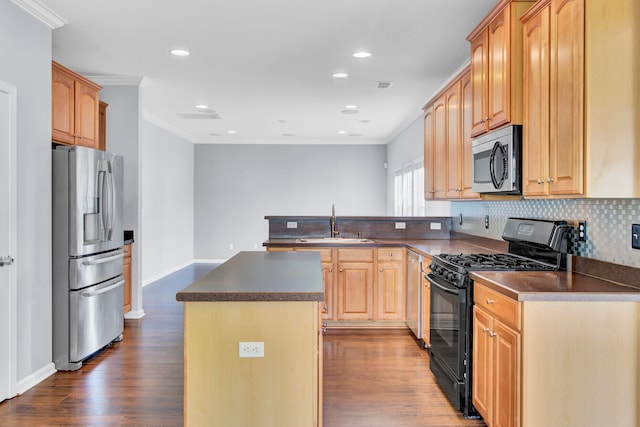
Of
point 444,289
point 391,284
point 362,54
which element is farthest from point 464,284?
point 362,54

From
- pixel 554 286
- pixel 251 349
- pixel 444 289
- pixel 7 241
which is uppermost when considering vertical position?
pixel 7 241

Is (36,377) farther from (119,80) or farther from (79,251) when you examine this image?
(119,80)

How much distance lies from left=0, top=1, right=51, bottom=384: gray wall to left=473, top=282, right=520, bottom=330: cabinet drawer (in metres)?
2.97

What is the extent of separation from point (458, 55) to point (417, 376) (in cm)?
286

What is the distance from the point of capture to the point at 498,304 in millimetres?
2312

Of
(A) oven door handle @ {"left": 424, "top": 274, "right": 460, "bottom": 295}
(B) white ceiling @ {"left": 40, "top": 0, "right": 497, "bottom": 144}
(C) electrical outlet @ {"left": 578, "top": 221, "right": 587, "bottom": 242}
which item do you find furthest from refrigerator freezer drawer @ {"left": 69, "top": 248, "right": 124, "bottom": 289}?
(C) electrical outlet @ {"left": 578, "top": 221, "right": 587, "bottom": 242}

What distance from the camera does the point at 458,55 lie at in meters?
4.29

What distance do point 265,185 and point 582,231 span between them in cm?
812

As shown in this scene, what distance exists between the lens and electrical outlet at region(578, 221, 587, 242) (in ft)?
8.61

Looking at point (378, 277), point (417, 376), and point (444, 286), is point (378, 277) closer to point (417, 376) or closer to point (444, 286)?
point (417, 376)

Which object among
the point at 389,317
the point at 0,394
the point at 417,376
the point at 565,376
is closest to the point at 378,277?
the point at 389,317

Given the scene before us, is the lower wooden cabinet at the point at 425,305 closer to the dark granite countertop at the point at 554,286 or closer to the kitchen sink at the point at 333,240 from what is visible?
the kitchen sink at the point at 333,240

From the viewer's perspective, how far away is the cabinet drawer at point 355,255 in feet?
15.3

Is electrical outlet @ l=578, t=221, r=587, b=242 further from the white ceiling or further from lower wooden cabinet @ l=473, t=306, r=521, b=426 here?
the white ceiling
